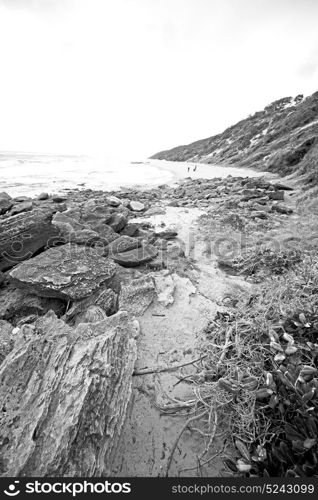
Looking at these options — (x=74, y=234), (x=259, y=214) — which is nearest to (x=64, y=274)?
(x=74, y=234)

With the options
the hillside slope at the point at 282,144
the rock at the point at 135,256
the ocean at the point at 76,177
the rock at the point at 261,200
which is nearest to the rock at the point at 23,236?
the rock at the point at 135,256

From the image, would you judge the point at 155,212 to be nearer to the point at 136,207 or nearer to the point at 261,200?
the point at 136,207

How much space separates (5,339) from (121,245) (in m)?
2.95

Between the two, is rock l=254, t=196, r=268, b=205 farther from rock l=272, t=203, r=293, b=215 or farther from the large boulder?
the large boulder

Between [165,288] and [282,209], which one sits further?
[282,209]

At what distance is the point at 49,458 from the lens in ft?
4.99

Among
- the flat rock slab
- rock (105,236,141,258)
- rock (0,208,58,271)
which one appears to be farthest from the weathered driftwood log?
rock (105,236,141,258)

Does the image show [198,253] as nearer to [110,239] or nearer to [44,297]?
[110,239]

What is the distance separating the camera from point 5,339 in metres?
2.59

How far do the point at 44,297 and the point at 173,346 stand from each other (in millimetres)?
1911

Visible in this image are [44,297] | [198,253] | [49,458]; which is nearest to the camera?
[49,458]

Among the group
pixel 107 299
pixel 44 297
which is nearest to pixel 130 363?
pixel 107 299

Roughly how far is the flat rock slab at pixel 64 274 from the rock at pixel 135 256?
744mm

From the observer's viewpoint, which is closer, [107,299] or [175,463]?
[175,463]
